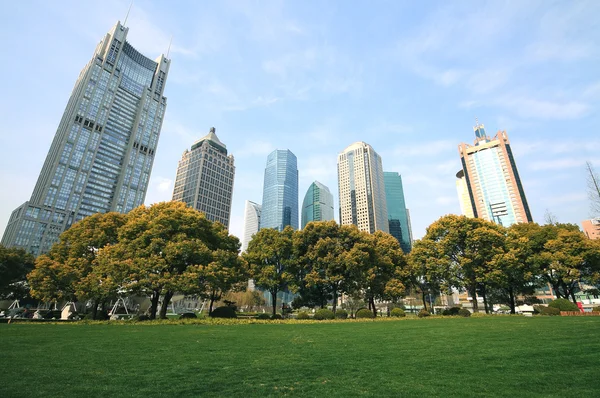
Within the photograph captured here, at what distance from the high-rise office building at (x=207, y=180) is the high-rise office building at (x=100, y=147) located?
20968 millimetres

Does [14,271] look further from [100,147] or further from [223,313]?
[100,147]

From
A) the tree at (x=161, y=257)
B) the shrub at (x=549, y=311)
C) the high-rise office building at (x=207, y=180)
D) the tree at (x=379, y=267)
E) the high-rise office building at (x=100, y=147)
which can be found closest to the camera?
the tree at (x=161, y=257)

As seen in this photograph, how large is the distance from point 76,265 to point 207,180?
431ft

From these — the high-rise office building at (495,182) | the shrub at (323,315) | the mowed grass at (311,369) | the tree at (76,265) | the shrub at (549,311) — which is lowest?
the mowed grass at (311,369)

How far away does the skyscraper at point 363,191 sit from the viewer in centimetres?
17638

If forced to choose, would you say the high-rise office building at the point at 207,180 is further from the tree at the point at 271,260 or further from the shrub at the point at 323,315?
the shrub at the point at 323,315

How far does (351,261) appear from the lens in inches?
1320

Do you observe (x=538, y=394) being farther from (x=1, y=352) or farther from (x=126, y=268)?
(x=126, y=268)

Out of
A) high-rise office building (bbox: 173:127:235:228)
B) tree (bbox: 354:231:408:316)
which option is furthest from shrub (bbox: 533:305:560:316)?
high-rise office building (bbox: 173:127:235:228)

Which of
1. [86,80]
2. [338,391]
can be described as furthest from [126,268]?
[86,80]

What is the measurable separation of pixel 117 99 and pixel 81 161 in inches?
1578

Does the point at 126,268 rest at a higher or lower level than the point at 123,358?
higher

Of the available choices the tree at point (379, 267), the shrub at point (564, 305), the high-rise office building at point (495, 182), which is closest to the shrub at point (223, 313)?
the tree at point (379, 267)

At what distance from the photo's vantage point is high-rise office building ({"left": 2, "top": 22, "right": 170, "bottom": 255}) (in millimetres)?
126625
